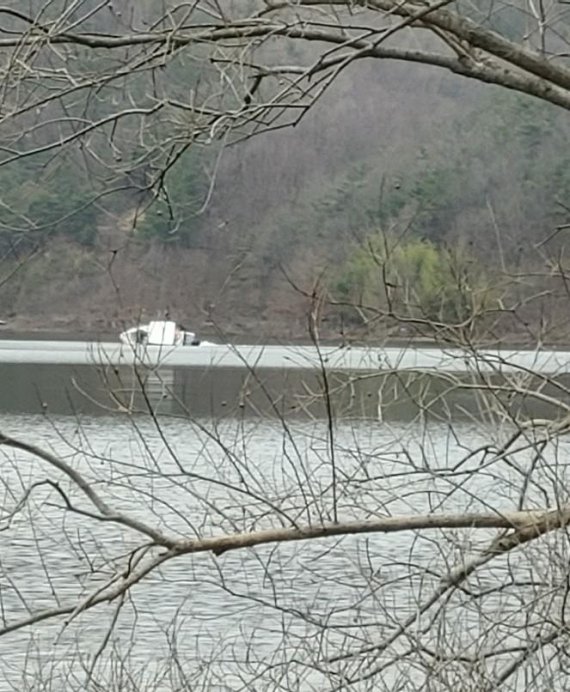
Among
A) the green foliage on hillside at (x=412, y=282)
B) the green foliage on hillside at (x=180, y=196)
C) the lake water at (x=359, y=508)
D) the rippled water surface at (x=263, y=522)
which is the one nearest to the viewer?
the lake water at (x=359, y=508)

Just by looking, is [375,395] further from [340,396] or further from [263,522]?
[263,522]

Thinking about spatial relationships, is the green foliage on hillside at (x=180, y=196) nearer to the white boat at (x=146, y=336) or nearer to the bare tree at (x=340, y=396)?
the bare tree at (x=340, y=396)

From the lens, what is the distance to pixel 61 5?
4.93m

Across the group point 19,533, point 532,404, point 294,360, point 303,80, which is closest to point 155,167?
point 303,80

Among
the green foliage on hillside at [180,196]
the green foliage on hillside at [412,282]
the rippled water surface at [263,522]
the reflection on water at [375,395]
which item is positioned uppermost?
the green foliage on hillside at [180,196]

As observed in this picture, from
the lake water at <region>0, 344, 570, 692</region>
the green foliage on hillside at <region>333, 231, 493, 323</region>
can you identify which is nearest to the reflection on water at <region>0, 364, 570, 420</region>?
the lake water at <region>0, 344, 570, 692</region>

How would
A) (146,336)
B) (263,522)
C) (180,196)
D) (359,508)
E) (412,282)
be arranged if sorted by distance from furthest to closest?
(412,282) → (180,196) → (146,336) → (263,522) → (359,508)

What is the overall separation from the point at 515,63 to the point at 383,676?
1968 mm

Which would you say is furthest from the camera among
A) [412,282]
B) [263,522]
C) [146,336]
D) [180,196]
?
[412,282]

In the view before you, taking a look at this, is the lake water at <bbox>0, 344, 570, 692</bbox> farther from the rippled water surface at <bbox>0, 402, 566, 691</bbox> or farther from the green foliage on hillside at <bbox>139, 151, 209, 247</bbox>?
the green foliage on hillside at <bbox>139, 151, 209, 247</bbox>

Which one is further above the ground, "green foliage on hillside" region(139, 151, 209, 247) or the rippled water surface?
"green foliage on hillside" region(139, 151, 209, 247)

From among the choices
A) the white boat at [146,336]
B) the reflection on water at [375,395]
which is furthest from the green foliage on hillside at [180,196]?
the reflection on water at [375,395]

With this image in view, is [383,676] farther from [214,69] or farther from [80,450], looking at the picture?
[214,69]

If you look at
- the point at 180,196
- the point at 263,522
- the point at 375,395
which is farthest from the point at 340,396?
the point at 180,196
